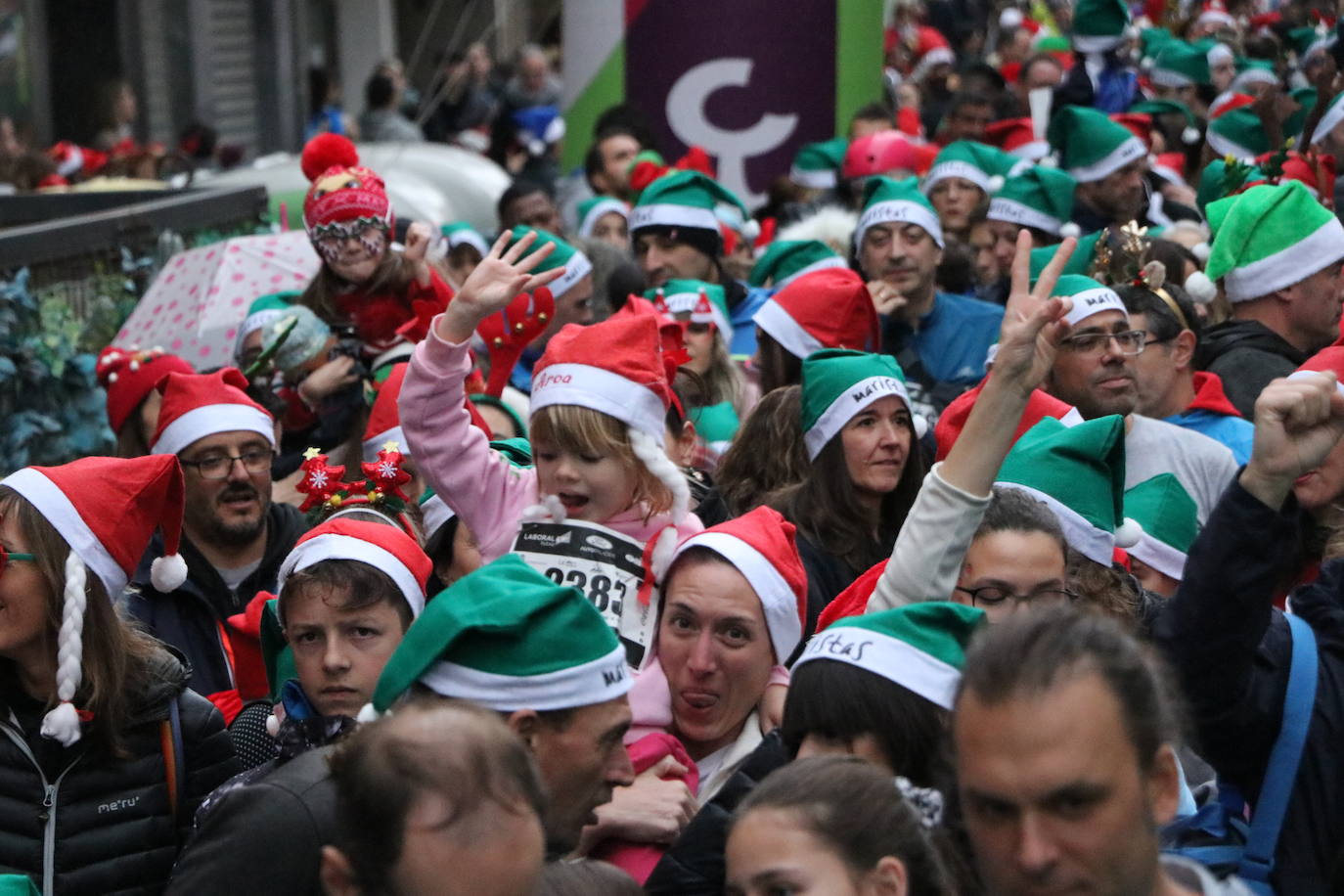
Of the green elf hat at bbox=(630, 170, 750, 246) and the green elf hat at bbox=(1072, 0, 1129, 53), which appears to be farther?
the green elf hat at bbox=(1072, 0, 1129, 53)

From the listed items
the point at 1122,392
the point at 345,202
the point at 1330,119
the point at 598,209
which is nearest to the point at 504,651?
the point at 1122,392

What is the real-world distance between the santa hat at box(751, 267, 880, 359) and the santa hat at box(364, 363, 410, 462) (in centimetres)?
148

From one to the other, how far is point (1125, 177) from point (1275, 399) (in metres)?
6.03

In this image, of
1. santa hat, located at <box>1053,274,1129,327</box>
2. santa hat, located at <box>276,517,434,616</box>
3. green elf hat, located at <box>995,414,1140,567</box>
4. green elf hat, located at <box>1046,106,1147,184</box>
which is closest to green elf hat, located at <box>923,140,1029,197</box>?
green elf hat, located at <box>1046,106,1147,184</box>

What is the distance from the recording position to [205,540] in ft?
18.2

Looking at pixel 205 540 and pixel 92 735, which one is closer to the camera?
pixel 92 735

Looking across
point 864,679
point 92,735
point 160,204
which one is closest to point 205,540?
point 92,735

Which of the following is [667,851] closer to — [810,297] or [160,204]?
[810,297]

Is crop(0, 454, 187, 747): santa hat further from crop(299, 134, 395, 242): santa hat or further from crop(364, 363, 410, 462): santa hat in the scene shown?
crop(299, 134, 395, 242): santa hat

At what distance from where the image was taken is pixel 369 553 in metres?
4.04

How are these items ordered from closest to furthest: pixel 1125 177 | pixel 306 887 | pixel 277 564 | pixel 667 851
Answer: pixel 306 887
pixel 667 851
pixel 277 564
pixel 1125 177

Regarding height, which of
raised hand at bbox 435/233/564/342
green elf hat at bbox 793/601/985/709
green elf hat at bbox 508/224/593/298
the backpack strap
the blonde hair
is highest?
raised hand at bbox 435/233/564/342

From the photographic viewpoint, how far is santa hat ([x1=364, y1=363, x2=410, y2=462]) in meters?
5.61

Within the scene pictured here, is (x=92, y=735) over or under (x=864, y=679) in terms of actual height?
under
